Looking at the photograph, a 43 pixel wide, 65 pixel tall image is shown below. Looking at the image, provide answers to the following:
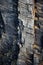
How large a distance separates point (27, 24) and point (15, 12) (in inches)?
20.2

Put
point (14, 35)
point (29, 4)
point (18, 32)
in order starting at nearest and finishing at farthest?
1. point (29, 4)
2. point (18, 32)
3. point (14, 35)

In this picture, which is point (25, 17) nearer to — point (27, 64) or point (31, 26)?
point (31, 26)

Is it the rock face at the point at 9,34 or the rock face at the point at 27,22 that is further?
the rock face at the point at 9,34

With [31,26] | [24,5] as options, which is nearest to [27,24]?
[31,26]

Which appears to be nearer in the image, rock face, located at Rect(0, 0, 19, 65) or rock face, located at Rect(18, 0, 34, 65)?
rock face, located at Rect(18, 0, 34, 65)

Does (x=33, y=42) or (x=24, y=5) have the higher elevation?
(x=24, y=5)

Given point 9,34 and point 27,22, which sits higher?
point 27,22

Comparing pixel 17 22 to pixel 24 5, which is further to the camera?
pixel 17 22

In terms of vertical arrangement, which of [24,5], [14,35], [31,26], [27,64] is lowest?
[27,64]

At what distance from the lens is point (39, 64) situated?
4070 mm

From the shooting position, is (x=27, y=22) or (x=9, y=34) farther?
(x=9, y=34)

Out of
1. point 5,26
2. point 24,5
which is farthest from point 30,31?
point 5,26

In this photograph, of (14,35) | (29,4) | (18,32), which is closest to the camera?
(29,4)

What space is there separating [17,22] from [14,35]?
0.91 feet
